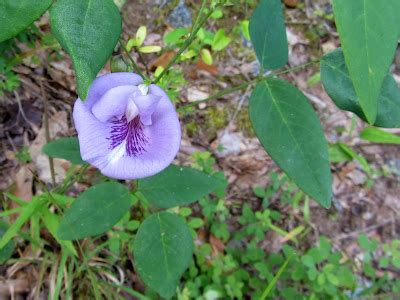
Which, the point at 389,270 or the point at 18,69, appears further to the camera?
the point at 389,270

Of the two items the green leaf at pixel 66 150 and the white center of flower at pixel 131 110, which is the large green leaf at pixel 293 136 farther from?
the green leaf at pixel 66 150

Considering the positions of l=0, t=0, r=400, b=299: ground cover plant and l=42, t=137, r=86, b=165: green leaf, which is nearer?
l=0, t=0, r=400, b=299: ground cover plant

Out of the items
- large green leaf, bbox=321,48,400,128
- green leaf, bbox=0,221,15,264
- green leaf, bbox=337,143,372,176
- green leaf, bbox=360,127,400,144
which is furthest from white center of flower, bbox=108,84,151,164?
green leaf, bbox=337,143,372,176

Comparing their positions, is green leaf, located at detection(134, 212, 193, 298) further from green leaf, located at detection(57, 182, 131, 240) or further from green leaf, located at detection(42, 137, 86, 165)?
green leaf, located at detection(42, 137, 86, 165)

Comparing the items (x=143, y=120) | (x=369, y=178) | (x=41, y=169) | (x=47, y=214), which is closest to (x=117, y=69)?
(x=143, y=120)

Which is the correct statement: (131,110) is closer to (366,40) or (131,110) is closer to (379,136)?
(366,40)

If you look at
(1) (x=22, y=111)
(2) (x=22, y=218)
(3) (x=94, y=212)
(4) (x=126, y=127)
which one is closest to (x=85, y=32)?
(4) (x=126, y=127)

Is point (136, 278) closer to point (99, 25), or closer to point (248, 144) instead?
point (248, 144)
